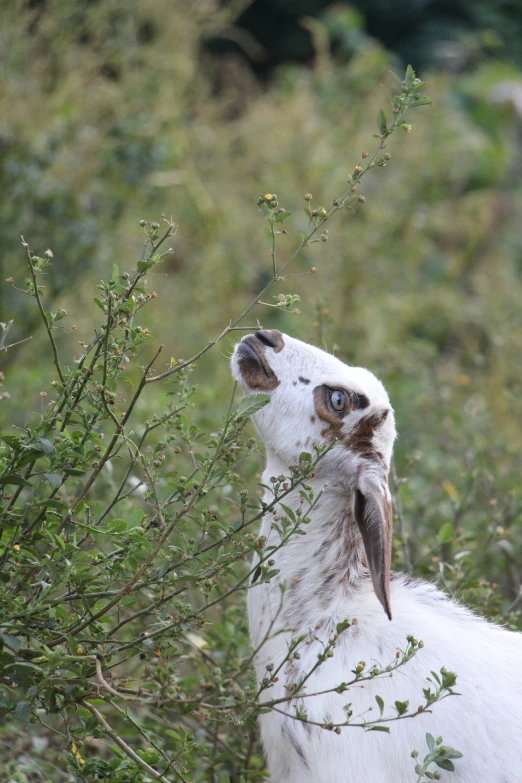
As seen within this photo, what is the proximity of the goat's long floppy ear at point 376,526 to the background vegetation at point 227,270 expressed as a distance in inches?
15.8

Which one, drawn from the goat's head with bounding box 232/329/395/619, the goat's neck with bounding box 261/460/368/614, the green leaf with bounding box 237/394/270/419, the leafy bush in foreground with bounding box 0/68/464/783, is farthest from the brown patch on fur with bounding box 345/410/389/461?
the green leaf with bounding box 237/394/270/419

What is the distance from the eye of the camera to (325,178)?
8.99 metres

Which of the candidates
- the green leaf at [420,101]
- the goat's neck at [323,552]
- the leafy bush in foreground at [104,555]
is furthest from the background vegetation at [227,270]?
the green leaf at [420,101]

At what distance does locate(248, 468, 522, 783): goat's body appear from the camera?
265 cm

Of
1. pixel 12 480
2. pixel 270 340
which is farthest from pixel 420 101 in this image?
pixel 12 480

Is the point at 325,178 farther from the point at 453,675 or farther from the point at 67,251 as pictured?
the point at 453,675

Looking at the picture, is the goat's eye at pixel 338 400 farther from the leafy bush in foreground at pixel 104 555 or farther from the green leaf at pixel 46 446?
the green leaf at pixel 46 446

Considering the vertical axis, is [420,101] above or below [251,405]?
above

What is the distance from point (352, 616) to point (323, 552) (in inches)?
8.6

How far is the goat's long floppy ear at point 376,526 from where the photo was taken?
2682 millimetres

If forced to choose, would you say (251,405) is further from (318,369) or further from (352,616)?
(352,616)

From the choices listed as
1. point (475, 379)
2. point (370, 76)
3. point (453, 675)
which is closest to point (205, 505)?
point (453, 675)

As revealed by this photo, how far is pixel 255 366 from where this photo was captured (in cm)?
309

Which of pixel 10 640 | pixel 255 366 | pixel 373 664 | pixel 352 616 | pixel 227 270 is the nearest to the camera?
pixel 10 640
